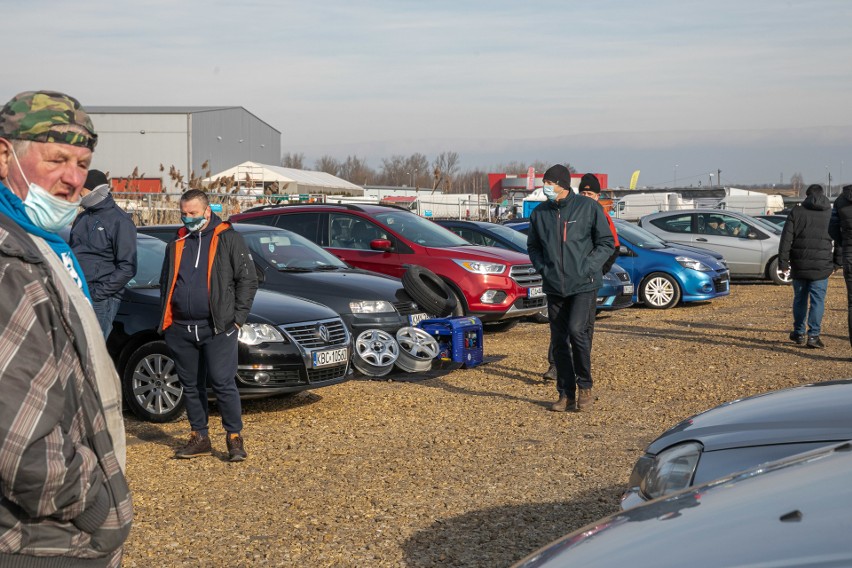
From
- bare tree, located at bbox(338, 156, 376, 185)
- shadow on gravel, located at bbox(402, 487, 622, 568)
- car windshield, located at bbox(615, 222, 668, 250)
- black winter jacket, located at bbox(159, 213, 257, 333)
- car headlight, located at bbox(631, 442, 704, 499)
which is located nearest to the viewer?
car headlight, located at bbox(631, 442, 704, 499)

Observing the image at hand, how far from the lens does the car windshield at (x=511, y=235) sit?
595 inches

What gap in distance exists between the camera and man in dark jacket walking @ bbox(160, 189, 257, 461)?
6.65m

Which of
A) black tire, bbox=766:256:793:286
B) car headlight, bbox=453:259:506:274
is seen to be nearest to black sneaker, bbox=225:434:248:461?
car headlight, bbox=453:259:506:274

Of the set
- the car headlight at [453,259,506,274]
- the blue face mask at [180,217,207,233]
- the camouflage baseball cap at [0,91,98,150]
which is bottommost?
the car headlight at [453,259,506,274]

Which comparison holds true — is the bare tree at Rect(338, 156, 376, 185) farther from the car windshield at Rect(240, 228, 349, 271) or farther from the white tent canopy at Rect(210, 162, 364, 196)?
the car windshield at Rect(240, 228, 349, 271)

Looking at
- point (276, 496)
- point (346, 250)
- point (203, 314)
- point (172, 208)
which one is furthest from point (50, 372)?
point (172, 208)

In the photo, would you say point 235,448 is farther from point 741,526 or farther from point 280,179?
point 280,179

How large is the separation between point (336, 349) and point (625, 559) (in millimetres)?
6224

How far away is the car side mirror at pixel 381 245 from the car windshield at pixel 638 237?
610 cm

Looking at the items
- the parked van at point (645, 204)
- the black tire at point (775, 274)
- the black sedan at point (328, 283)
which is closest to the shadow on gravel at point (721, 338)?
the black sedan at point (328, 283)

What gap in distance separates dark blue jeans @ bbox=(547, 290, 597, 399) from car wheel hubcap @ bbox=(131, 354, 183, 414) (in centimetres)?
312

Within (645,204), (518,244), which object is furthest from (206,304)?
(645,204)

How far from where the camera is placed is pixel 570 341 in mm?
8523

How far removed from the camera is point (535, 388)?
9.59 meters
